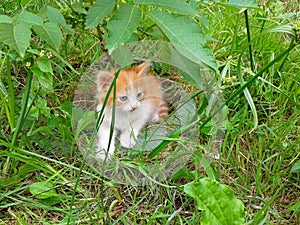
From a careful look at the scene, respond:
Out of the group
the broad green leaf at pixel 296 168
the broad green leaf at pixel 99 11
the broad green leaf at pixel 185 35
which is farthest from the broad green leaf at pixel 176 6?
the broad green leaf at pixel 296 168

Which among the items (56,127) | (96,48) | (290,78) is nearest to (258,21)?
(290,78)

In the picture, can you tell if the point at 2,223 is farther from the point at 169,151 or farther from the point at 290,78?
the point at 290,78

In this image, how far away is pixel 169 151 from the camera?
4.94ft

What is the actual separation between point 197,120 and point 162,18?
482mm

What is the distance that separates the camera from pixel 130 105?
58.5 inches

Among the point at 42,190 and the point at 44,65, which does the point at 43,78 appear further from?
the point at 42,190

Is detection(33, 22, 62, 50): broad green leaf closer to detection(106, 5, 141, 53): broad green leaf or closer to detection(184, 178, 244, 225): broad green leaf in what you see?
detection(106, 5, 141, 53): broad green leaf

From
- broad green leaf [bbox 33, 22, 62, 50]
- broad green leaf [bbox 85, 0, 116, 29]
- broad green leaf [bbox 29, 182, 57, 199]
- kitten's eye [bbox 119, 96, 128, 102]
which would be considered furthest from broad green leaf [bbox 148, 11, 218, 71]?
broad green leaf [bbox 29, 182, 57, 199]

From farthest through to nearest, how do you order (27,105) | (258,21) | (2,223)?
(258,21) < (27,105) < (2,223)

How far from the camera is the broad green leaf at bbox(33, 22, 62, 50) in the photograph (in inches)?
44.3

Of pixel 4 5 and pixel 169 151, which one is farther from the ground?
pixel 4 5

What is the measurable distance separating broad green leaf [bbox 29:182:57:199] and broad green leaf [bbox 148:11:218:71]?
2.02 feet

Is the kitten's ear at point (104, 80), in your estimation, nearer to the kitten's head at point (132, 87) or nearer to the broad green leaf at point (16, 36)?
the kitten's head at point (132, 87)

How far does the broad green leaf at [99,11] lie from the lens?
1.12 meters
